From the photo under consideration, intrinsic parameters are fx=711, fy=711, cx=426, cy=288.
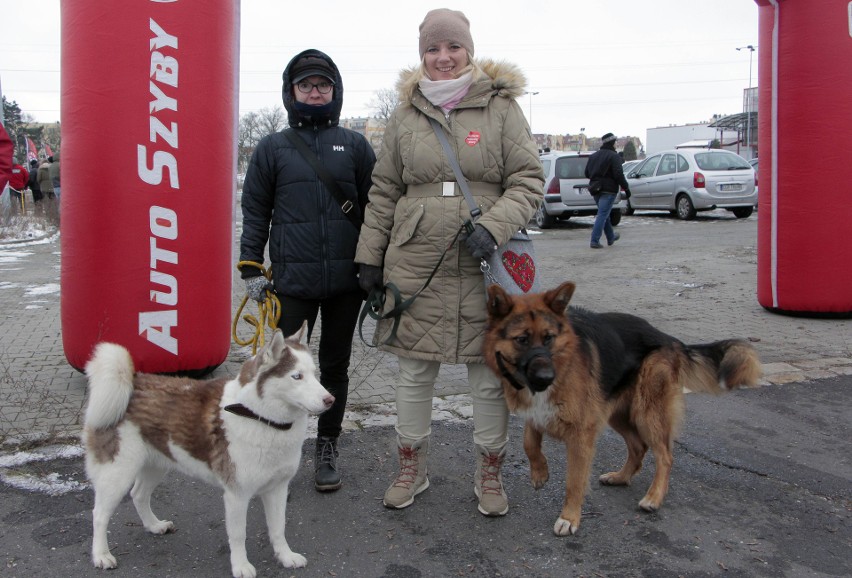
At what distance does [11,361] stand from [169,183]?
2636mm

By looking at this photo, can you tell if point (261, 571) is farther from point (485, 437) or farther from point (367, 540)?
point (485, 437)

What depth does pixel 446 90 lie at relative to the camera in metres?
3.46

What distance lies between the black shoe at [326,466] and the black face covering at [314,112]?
176cm

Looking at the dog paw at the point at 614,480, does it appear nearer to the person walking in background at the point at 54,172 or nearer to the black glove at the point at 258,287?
the black glove at the point at 258,287

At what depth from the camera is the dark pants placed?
3850 millimetres

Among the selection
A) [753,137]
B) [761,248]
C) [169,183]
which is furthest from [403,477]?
[753,137]

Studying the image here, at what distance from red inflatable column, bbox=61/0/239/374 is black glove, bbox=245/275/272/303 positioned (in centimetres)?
142

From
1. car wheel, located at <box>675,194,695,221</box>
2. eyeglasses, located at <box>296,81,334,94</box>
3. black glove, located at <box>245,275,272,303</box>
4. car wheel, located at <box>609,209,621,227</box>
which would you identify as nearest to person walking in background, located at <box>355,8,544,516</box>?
eyeglasses, located at <box>296,81,334,94</box>

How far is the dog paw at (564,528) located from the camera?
339 centimetres

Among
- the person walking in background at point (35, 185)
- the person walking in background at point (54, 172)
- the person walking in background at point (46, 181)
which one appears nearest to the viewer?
the person walking in background at point (54, 172)

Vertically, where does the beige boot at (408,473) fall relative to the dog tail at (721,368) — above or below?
below

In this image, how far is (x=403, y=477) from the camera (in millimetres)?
3740

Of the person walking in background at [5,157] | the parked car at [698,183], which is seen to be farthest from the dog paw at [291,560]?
the parked car at [698,183]

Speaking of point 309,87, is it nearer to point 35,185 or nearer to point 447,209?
point 447,209
